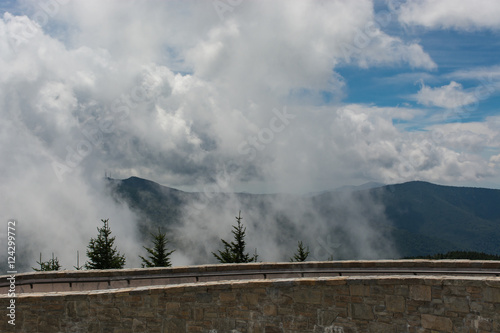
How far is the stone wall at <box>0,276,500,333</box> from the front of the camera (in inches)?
391

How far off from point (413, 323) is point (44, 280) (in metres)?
13.9

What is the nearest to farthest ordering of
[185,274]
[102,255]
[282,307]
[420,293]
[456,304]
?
[456,304], [420,293], [282,307], [185,274], [102,255]

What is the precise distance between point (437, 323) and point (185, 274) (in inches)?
362

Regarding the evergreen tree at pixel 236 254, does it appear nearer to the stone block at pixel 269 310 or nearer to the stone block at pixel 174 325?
the stone block at pixel 174 325

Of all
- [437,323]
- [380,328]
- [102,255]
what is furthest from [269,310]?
[102,255]

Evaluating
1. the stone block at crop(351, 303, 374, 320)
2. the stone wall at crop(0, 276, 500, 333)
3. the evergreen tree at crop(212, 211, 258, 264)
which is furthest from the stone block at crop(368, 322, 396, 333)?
the evergreen tree at crop(212, 211, 258, 264)

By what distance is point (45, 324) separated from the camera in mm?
11688

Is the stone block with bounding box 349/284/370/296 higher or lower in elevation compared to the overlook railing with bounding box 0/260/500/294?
lower

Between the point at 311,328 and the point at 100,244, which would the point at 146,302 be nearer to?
the point at 311,328

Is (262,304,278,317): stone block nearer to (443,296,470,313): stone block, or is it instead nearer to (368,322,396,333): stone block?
(368,322,396,333): stone block

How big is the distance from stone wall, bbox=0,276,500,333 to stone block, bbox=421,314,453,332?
23mm

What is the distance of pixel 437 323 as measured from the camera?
1001 cm

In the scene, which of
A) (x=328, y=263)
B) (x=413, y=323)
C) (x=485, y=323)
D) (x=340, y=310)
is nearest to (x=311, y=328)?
(x=340, y=310)

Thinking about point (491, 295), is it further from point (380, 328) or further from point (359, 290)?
point (359, 290)
